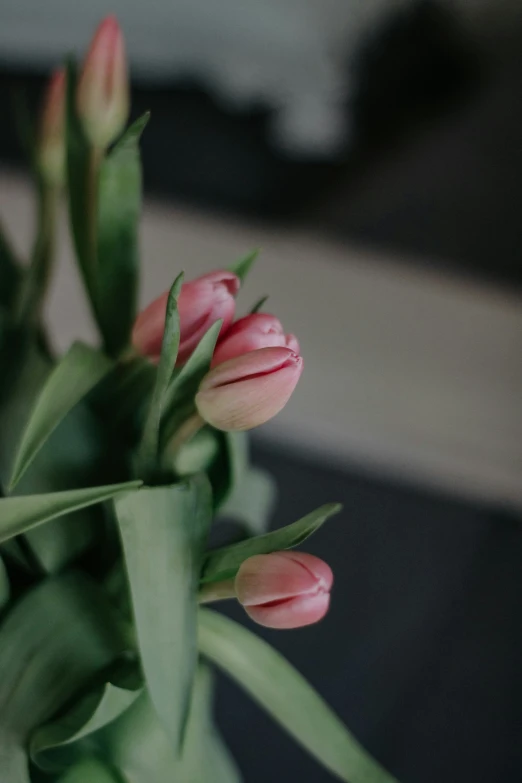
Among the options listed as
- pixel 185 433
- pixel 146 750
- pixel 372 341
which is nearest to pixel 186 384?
pixel 185 433

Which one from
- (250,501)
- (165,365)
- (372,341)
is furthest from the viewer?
(372,341)

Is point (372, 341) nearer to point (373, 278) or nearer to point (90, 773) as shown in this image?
point (373, 278)

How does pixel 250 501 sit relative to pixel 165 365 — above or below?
below

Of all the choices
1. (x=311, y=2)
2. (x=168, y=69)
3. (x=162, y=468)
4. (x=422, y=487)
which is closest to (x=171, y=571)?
(x=162, y=468)

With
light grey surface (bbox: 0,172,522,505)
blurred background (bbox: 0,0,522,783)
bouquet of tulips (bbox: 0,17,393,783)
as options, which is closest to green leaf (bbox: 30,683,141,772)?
bouquet of tulips (bbox: 0,17,393,783)

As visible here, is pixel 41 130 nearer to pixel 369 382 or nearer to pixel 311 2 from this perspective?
pixel 369 382

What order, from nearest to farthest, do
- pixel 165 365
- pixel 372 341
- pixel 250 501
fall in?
pixel 165 365 → pixel 250 501 → pixel 372 341

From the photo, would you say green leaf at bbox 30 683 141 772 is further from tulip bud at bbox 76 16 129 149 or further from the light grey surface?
the light grey surface

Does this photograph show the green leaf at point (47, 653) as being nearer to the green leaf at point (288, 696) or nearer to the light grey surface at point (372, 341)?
the green leaf at point (288, 696)
